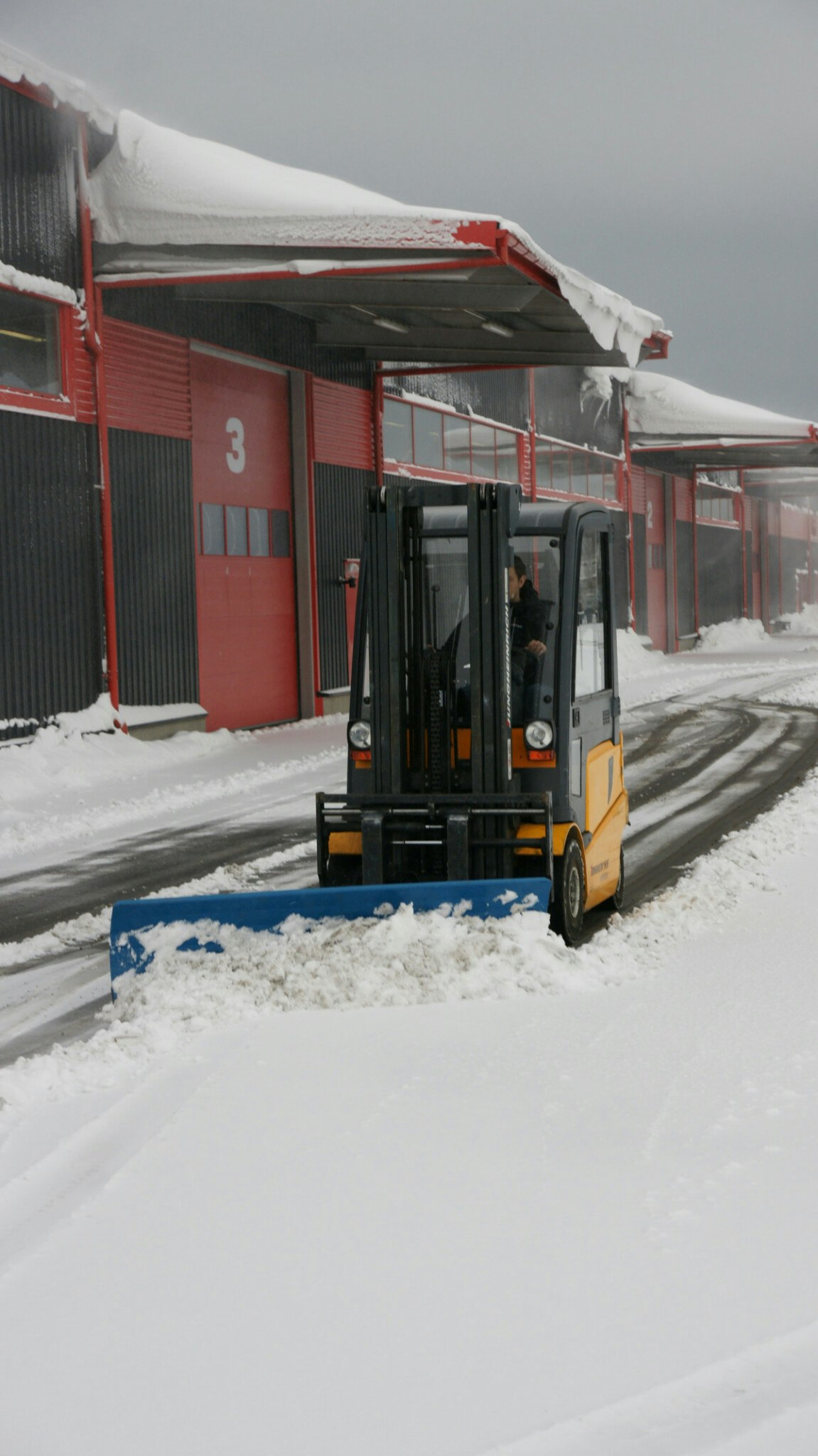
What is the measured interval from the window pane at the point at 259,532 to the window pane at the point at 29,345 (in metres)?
4.55

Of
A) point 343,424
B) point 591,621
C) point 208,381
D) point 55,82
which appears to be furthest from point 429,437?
point 591,621

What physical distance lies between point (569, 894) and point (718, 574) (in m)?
40.0

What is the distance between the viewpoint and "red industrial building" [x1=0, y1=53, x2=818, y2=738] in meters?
13.4

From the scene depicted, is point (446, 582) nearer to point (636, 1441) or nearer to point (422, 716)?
point (422, 716)

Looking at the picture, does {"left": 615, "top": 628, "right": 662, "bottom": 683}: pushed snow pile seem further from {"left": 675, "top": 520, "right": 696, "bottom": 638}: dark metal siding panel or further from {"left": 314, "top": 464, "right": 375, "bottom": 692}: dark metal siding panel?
{"left": 314, "top": 464, "right": 375, "bottom": 692}: dark metal siding panel

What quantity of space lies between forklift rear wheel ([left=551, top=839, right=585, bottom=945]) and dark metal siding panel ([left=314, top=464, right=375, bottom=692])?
13049 millimetres

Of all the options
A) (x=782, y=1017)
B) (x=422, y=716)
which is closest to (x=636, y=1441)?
(x=782, y=1017)

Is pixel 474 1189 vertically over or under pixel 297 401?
under

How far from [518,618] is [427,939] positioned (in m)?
1.78

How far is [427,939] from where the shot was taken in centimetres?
581

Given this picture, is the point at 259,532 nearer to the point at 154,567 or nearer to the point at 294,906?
the point at 154,567

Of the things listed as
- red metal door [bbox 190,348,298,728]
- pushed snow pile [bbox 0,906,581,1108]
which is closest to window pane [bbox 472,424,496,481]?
red metal door [bbox 190,348,298,728]

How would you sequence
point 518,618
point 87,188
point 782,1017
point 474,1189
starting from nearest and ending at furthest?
point 474,1189
point 782,1017
point 518,618
point 87,188

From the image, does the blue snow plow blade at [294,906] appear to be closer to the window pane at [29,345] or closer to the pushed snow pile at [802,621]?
the window pane at [29,345]
